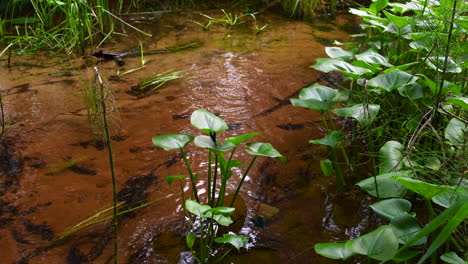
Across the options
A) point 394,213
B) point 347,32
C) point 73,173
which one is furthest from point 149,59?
point 394,213

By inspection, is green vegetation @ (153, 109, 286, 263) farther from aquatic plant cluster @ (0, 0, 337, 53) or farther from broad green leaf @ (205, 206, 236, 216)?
aquatic plant cluster @ (0, 0, 337, 53)

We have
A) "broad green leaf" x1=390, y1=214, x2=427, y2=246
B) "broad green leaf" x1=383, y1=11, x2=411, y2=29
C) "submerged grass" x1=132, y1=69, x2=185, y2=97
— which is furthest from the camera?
"submerged grass" x1=132, y1=69, x2=185, y2=97

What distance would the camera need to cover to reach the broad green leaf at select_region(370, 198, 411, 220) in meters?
1.17

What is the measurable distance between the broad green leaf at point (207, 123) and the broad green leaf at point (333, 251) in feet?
1.58

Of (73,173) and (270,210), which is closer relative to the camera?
(270,210)

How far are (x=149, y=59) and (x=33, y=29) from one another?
105 cm

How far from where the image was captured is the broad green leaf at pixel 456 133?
1415 mm

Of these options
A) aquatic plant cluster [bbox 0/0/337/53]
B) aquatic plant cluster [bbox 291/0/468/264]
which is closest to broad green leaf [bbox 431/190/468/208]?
aquatic plant cluster [bbox 291/0/468/264]

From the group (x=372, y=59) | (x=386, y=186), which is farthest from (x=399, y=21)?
(x=386, y=186)

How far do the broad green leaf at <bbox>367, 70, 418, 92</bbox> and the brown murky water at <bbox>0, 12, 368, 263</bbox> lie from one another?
407mm

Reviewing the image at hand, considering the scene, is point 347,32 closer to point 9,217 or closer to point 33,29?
point 33,29

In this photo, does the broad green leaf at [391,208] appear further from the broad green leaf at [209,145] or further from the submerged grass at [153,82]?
the submerged grass at [153,82]

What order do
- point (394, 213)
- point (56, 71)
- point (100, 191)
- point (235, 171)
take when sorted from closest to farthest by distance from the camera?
point (394, 213), point (100, 191), point (235, 171), point (56, 71)

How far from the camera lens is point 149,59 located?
115 inches
